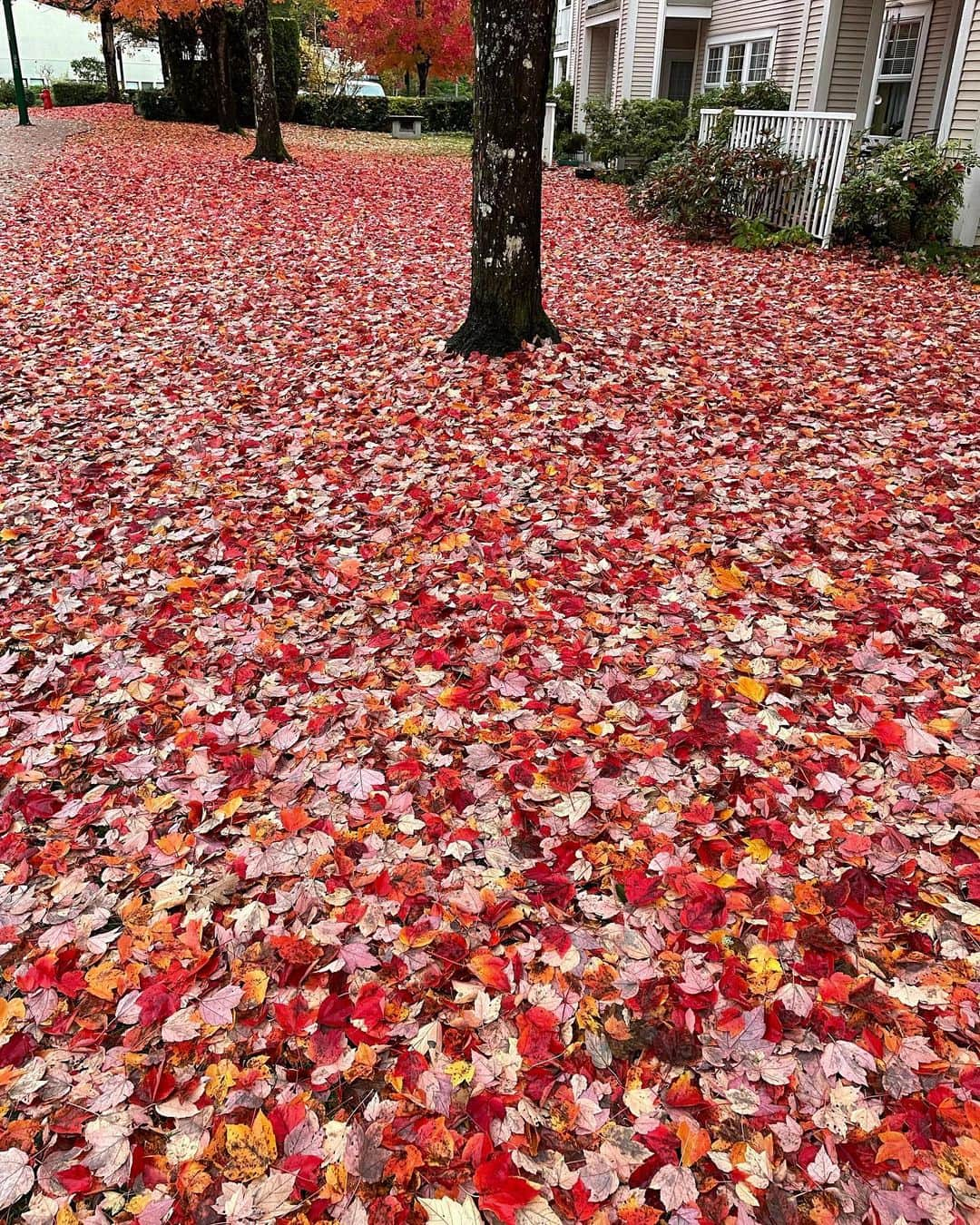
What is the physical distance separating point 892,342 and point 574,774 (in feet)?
20.4

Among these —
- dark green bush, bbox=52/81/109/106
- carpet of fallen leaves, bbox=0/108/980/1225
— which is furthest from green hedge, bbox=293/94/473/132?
carpet of fallen leaves, bbox=0/108/980/1225

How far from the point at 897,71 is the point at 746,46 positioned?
4.09m

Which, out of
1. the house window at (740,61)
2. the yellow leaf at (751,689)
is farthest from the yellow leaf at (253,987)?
the house window at (740,61)

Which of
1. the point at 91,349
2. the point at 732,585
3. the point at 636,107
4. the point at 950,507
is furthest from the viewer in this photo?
the point at 636,107

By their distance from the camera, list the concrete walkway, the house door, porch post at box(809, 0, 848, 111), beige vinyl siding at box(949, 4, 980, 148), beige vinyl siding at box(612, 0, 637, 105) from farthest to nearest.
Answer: the house door → beige vinyl siding at box(612, 0, 637, 105) → the concrete walkway → porch post at box(809, 0, 848, 111) → beige vinyl siding at box(949, 4, 980, 148)

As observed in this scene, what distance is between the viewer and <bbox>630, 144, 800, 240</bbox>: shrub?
37.3 feet

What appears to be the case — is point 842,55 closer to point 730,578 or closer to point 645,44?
point 645,44

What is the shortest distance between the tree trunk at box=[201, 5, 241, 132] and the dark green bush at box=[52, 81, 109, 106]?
1528 centimetres

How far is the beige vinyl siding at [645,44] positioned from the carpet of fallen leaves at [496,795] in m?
17.4

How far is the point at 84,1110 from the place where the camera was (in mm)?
2197

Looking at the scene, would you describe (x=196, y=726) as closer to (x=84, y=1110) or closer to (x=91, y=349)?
(x=84, y=1110)

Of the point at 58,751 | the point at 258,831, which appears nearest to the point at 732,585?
the point at 258,831

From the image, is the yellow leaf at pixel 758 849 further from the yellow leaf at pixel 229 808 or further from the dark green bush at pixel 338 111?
the dark green bush at pixel 338 111

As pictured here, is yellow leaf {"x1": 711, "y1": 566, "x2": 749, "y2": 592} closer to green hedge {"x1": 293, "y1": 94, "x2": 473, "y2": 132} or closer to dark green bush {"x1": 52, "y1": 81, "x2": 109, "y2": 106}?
green hedge {"x1": 293, "y1": 94, "x2": 473, "y2": 132}
